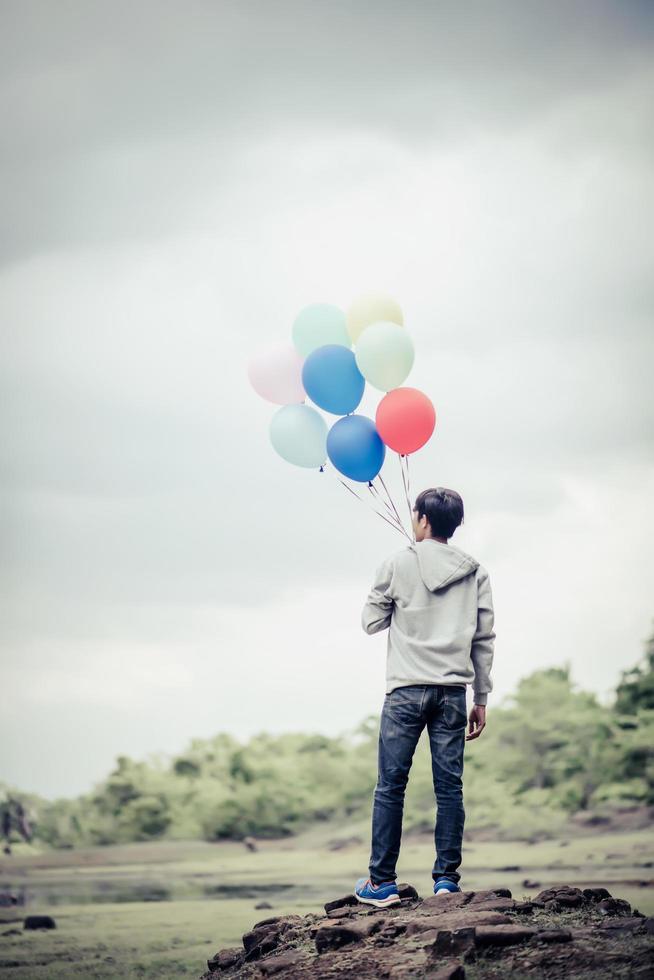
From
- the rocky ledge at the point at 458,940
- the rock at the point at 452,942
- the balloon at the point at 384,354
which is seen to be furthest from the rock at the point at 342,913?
the balloon at the point at 384,354

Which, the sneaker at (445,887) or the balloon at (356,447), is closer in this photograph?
the sneaker at (445,887)

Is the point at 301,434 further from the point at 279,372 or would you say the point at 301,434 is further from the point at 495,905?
the point at 495,905

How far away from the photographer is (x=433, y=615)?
151 inches

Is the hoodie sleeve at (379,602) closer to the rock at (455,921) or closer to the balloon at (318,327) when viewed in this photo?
the rock at (455,921)

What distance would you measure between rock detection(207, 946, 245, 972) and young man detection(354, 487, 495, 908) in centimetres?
57

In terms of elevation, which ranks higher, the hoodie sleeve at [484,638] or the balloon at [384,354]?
the balloon at [384,354]

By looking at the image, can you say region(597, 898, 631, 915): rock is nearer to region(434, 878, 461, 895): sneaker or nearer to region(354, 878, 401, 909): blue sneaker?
region(434, 878, 461, 895): sneaker

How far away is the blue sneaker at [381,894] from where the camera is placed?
3.89m

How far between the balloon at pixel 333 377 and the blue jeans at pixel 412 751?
1419 millimetres

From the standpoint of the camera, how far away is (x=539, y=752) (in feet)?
43.2

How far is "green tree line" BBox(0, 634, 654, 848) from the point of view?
12.5 m

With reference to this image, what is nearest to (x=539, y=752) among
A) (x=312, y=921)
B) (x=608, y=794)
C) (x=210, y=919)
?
(x=608, y=794)

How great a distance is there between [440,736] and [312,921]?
0.95m

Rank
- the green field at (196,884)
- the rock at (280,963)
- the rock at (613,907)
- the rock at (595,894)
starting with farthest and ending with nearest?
the green field at (196,884), the rock at (595,894), the rock at (613,907), the rock at (280,963)
